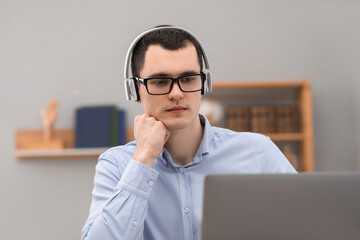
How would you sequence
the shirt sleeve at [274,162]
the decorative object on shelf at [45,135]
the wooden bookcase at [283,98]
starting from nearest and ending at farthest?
1. the shirt sleeve at [274,162]
2. the wooden bookcase at [283,98]
3. the decorative object on shelf at [45,135]

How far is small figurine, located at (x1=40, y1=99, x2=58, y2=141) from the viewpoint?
3.54 meters

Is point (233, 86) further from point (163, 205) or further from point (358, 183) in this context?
point (358, 183)

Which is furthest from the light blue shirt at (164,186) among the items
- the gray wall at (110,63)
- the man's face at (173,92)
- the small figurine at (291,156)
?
the gray wall at (110,63)

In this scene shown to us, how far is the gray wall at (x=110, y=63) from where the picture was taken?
11.4 ft

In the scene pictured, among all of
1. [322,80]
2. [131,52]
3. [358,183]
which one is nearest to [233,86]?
[322,80]

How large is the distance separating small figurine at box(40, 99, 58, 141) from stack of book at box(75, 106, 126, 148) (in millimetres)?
204

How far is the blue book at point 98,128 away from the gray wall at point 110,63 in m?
0.15

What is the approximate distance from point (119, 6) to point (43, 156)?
1262 millimetres

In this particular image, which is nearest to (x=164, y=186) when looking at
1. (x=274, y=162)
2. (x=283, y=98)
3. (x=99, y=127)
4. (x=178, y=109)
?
(x=178, y=109)

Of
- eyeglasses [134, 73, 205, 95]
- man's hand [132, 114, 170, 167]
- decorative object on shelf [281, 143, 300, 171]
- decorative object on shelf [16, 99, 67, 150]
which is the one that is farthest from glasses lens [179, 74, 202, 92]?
decorative object on shelf [16, 99, 67, 150]

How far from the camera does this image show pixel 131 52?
1506 mm

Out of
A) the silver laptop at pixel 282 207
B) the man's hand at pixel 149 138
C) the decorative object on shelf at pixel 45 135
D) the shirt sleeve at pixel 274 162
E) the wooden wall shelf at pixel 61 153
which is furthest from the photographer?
the decorative object on shelf at pixel 45 135

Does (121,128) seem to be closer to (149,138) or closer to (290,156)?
(290,156)

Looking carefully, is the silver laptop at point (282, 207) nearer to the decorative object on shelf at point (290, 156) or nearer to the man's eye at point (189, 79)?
the man's eye at point (189, 79)
